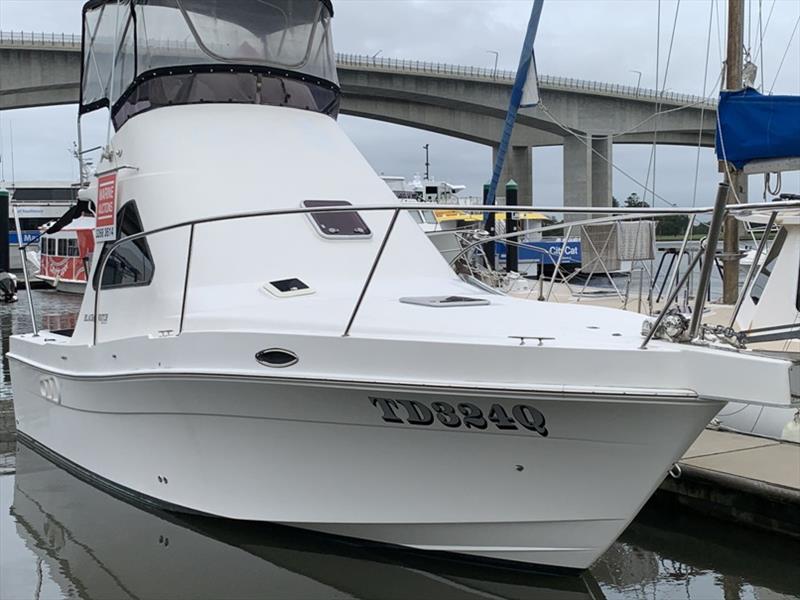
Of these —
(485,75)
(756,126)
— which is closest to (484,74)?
(485,75)

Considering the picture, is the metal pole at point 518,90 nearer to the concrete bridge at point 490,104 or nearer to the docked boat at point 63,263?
the docked boat at point 63,263

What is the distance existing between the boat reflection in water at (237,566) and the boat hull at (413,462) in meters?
0.16

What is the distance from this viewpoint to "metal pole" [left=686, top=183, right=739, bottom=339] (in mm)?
3461

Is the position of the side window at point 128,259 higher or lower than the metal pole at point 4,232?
lower

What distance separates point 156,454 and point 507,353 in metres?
2.51

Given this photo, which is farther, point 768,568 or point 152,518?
point 152,518

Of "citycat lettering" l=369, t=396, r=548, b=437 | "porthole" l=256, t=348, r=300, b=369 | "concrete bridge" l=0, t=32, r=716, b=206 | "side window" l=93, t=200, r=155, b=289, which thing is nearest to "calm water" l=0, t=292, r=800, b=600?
"citycat lettering" l=369, t=396, r=548, b=437

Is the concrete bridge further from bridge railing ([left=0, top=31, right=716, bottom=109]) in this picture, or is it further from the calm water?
the calm water

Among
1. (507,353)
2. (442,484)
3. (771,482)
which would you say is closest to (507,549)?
(442,484)

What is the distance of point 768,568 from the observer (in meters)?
4.91

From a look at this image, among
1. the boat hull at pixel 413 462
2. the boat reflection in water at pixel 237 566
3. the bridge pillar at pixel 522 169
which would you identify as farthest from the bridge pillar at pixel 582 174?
the boat hull at pixel 413 462

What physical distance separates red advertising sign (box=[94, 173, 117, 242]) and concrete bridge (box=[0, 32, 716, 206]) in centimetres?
2509

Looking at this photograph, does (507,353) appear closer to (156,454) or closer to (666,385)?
(666,385)

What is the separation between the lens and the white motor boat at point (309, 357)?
395 centimetres
